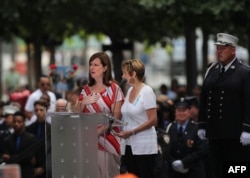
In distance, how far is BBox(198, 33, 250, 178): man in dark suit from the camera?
1143 centimetres

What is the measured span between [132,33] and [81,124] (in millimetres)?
16272

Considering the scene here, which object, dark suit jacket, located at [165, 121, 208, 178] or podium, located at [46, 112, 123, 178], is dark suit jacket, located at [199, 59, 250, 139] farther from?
dark suit jacket, located at [165, 121, 208, 178]

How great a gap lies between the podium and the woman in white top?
1.07 meters

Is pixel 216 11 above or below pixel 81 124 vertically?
above

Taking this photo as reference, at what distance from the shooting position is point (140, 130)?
11.8 meters

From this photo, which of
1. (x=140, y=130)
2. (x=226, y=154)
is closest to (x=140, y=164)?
(x=140, y=130)

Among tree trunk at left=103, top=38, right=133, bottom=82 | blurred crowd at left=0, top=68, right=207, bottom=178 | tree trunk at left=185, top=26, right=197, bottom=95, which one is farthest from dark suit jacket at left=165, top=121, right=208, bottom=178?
tree trunk at left=103, top=38, right=133, bottom=82

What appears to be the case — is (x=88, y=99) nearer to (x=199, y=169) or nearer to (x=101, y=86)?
(x=101, y=86)

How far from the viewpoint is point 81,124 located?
1066 cm

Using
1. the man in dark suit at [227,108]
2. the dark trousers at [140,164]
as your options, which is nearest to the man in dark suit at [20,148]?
the dark trousers at [140,164]

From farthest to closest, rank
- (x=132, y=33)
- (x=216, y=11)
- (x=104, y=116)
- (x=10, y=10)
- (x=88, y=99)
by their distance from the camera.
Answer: (x=132, y=33) → (x=10, y=10) → (x=216, y=11) → (x=88, y=99) → (x=104, y=116)

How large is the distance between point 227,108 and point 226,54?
2.06 ft

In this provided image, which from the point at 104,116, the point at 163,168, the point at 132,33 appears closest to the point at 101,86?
the point at 104,116

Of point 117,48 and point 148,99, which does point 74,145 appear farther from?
point 117,48
